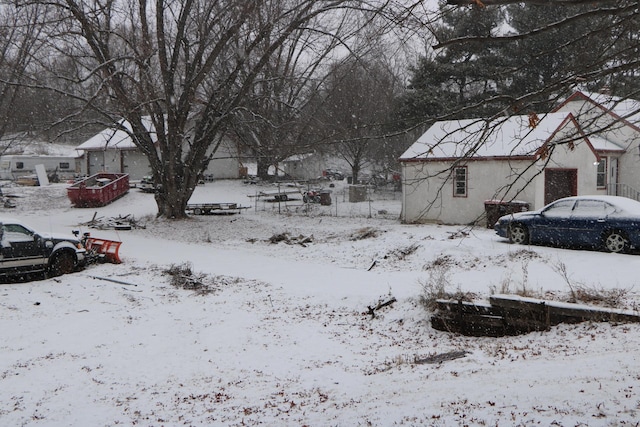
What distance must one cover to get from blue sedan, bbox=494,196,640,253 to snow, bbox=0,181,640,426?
24.5 inches

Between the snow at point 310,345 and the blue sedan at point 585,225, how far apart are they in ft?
2.04

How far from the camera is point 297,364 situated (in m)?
9.72

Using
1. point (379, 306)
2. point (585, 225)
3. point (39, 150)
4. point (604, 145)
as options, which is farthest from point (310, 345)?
point (39, 150)

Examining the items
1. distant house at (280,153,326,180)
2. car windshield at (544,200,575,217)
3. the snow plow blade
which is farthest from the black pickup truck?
distant house at (280,153,326,180)

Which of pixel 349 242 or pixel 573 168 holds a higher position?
pixel 573 168

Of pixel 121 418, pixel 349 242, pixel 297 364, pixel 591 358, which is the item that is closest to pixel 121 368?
pixel 121 418

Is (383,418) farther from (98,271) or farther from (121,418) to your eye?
(98,271)

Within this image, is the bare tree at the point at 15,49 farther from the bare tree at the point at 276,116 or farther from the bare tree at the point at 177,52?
the bare tree at the point at 276,116

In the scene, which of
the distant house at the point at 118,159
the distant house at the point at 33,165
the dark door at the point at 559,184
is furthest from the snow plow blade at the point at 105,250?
the distant house at the point at 33,165

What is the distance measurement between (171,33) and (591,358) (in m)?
26.4

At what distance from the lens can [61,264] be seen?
620 inches

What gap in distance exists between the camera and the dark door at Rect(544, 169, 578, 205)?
81.3 feet

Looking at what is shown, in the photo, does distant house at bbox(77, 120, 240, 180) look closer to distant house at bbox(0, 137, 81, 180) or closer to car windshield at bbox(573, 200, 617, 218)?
distant house at bbox(0, 137, 81, 180)

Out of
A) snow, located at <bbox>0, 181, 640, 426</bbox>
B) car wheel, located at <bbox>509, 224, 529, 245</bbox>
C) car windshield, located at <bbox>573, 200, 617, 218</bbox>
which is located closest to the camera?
snow, located at <bbox>0, 181, 640, 426</bbox>
